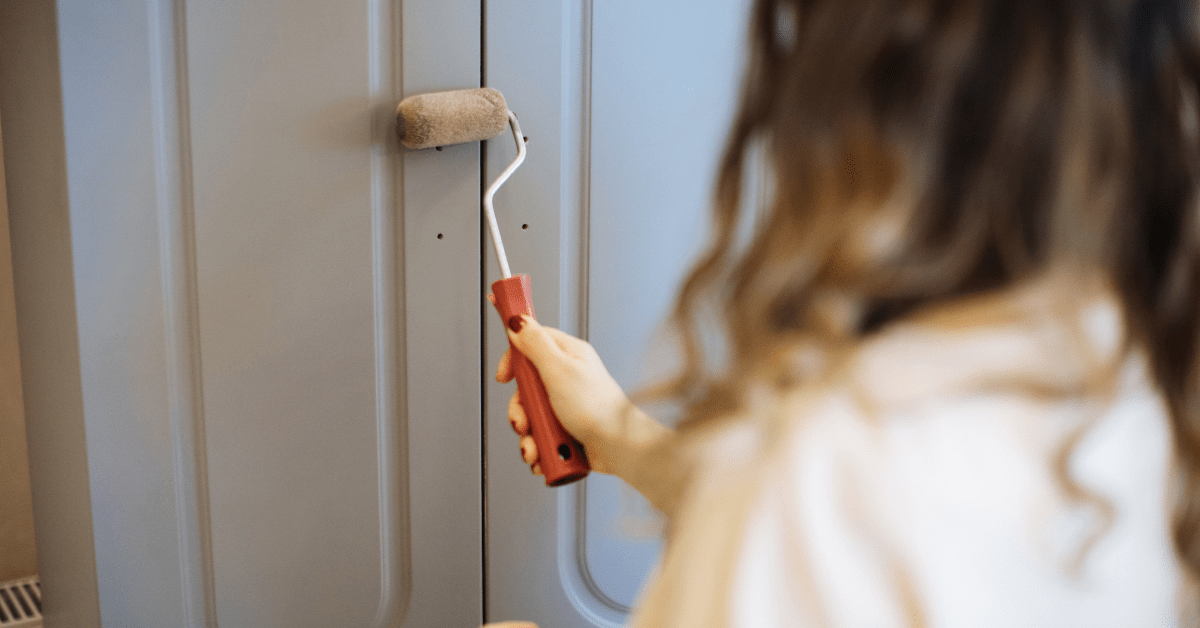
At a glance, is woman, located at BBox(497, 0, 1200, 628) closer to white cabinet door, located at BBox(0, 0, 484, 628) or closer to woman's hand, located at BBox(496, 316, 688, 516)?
woman's hand, located at BBox(496, 316, 688, 516)

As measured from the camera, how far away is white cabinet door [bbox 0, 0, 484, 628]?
0.65 m

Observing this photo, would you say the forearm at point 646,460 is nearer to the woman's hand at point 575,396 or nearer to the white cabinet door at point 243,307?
the woman's hand at point 575,396

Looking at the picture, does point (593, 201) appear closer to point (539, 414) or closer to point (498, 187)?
point (498, 187)

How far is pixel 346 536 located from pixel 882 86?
2.12 ft

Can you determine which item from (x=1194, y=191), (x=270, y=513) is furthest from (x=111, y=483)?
(x=1194, y=191)

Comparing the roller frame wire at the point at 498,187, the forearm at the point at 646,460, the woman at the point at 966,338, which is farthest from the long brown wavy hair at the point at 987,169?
the roller frame wire at the point at 498,187

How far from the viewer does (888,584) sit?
270 millimetres

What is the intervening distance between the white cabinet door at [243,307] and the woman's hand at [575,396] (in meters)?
0.11

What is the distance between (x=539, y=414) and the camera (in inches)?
26.8

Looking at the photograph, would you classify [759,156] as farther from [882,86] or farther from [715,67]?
[882,86]

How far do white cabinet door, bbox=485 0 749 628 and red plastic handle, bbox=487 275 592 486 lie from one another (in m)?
0.09

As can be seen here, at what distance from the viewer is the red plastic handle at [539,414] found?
67 centimetres

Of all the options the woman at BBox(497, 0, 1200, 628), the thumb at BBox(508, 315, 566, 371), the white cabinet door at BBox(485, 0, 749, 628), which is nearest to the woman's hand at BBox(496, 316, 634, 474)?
the thumb at BBox(508, 315, 566, 371)

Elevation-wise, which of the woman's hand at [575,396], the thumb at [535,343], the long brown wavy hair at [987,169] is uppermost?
the long brown wavy hair at [987,169]
